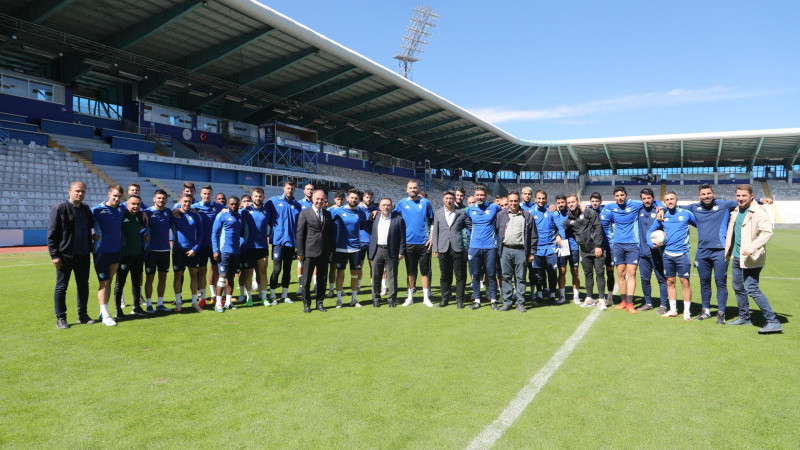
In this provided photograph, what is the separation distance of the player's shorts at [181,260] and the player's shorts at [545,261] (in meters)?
5.82

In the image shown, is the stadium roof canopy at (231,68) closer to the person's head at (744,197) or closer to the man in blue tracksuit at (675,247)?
the man in blue tracksuit at (675,247)

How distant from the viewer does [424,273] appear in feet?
25.8

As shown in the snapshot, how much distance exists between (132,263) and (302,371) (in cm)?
390

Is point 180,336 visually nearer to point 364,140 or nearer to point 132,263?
point 132,263

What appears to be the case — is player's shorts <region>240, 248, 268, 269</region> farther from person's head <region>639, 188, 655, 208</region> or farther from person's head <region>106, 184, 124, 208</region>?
person's head <region>639, 188, 655, 208</region>

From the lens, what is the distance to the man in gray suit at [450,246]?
7.72 metres

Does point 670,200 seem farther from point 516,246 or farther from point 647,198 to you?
point 516,246

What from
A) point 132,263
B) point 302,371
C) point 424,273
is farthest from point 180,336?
point 424,273

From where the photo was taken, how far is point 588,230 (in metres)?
7.53

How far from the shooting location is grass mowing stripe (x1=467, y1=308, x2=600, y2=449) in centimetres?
303

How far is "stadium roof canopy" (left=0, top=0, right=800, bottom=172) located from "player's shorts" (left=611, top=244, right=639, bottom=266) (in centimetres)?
1915

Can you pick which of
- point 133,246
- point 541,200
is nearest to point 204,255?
point 133,246

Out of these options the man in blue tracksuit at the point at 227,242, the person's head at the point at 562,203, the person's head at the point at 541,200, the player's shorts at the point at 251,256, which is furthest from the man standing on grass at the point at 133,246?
the person's head at the point at 562,203

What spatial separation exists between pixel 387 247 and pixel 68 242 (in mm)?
4569
